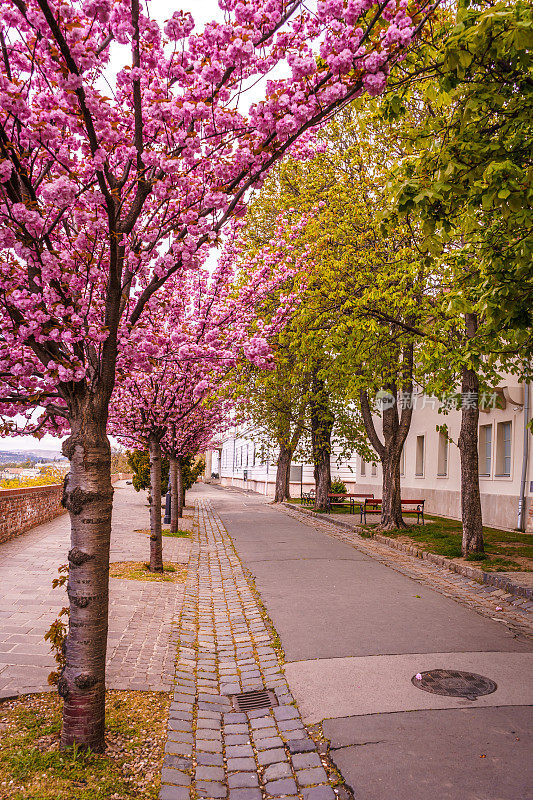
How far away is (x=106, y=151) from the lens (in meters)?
4.26

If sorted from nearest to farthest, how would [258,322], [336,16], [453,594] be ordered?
[336,16] < [453,594] < [258,322]

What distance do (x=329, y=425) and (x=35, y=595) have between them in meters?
19.4

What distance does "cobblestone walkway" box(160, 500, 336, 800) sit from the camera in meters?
4.01

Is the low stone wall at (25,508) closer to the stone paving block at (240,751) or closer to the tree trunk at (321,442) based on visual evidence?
the tree trunk at (321,442)

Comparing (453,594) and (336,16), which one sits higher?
(336,16)

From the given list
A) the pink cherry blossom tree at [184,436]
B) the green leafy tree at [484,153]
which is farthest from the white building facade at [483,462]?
the green leafy tree at [484,153]

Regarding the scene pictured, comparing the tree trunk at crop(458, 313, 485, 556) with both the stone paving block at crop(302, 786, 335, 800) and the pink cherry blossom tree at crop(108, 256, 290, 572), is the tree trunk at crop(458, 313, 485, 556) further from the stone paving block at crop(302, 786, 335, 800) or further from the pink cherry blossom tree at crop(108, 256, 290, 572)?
the stone paving block at crop(302, 786, 335, 800)

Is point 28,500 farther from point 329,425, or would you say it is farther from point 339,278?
point 329,425

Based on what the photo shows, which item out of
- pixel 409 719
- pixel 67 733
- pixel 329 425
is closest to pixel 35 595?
pixel 67 733

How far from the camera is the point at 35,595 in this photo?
890 cm

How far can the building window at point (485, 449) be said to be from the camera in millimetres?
21250

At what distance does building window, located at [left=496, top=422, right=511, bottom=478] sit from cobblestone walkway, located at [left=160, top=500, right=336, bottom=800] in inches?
522

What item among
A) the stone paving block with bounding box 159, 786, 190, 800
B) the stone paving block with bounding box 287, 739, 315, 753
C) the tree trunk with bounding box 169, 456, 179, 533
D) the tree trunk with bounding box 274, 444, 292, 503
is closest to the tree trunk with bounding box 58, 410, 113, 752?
the stone paving block with bounding box 159, 786, 190, 800

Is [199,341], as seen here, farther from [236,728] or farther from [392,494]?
[392,494]
